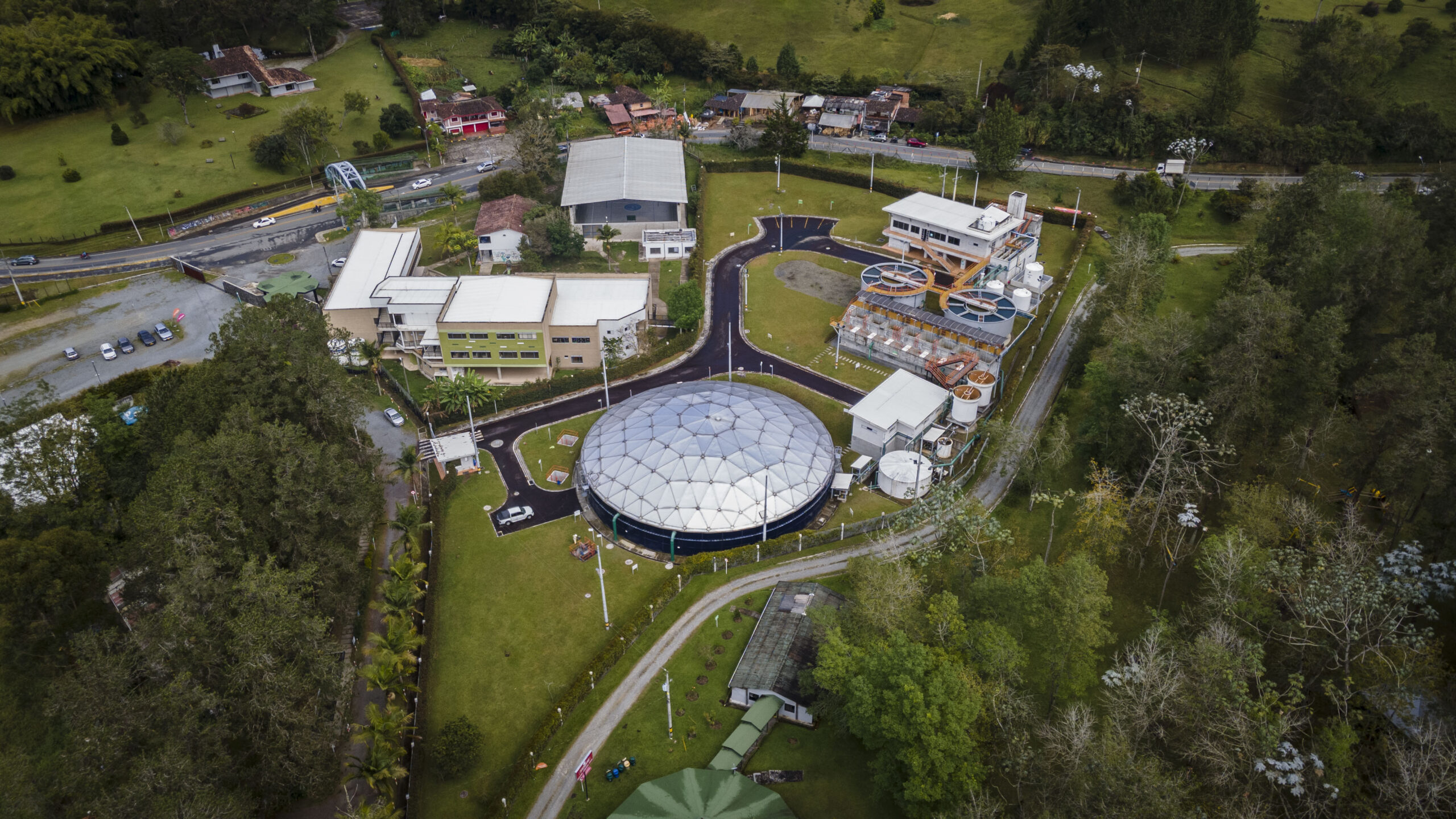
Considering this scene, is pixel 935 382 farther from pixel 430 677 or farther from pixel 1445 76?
pixel 1445 76

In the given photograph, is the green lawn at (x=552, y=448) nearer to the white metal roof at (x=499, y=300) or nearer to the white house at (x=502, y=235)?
the white metal roof at (x=499, y=300)

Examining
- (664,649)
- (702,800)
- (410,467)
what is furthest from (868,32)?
(702,800)

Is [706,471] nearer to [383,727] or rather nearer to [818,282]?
[383,727]

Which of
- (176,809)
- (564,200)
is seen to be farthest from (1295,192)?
(176,809)

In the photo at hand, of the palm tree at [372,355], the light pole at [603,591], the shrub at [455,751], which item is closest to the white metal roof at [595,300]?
the palm tree at [372,355]

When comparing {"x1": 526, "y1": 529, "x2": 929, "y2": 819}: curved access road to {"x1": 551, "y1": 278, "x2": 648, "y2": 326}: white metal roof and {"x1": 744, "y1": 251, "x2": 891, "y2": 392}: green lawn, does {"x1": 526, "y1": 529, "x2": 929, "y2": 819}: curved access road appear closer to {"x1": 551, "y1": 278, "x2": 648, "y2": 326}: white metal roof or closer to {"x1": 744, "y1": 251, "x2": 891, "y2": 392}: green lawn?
{"x1": 744, "y1": 251, "x2": 891, "y2": 392}: green lawn
